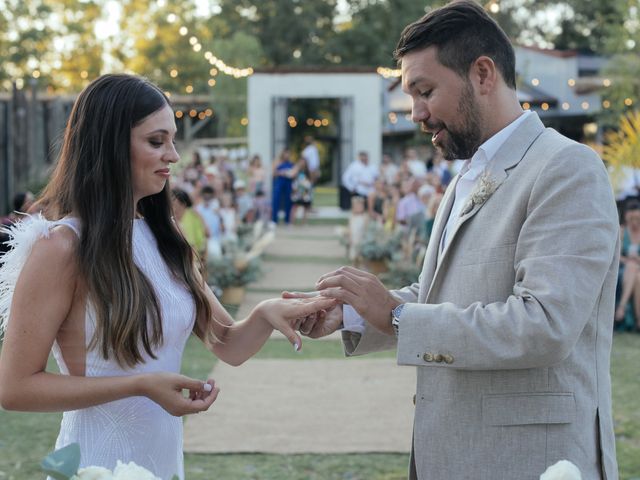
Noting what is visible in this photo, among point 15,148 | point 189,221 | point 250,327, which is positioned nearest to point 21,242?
point 250,327

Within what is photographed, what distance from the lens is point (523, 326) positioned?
2350 mm

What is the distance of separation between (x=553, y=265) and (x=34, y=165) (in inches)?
687

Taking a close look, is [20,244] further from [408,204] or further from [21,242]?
[408,204]

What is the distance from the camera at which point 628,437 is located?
21.1ft

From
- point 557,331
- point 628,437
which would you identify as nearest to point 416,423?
point 557,331

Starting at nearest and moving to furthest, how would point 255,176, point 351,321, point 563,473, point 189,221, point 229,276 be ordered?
point 563,473, point 351,321, point 189,221, point 229,276, point 255,176

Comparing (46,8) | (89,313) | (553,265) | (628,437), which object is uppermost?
(46,8)

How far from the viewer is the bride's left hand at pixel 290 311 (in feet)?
10.4

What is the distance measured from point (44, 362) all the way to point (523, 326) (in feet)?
4.42

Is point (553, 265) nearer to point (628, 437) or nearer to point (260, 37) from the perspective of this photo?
point (628, 437)

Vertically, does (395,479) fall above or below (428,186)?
below

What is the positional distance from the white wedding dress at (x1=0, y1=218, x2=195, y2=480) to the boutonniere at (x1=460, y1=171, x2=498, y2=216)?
97 centimetres

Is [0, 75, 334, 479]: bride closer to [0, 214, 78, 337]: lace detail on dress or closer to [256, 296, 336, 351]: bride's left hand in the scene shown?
[0, 214, 78, 337]: lace detail on dress

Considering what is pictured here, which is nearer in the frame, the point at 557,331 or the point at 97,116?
the point at 557,331
